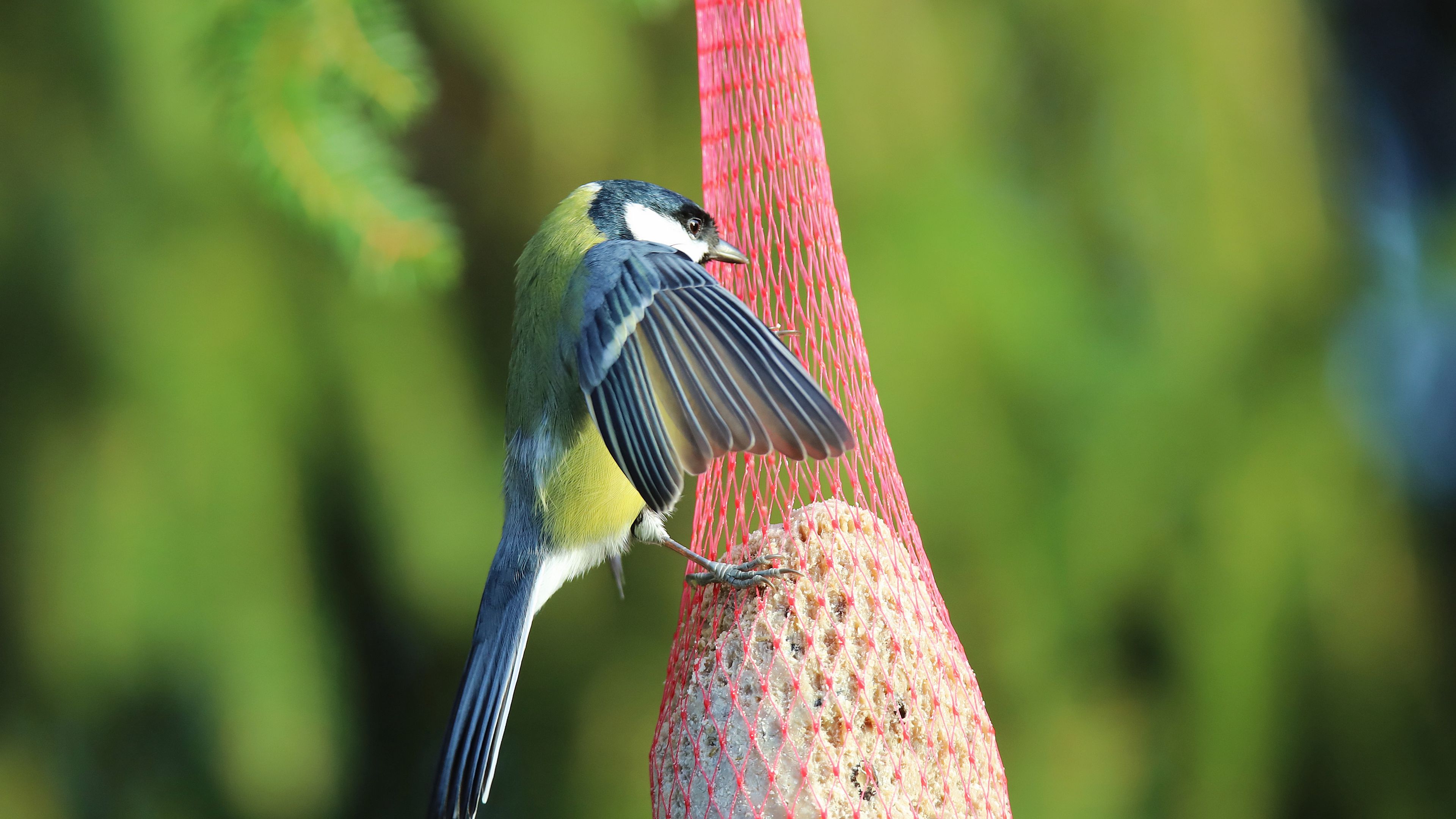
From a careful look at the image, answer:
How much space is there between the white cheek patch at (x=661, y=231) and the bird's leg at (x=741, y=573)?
480mm

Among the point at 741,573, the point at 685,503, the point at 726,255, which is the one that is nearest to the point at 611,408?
the point at 741,573

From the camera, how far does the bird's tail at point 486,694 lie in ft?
4.72

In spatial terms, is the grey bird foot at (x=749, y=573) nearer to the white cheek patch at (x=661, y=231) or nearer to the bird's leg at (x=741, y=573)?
the bird's leg at (x=741, y=573)

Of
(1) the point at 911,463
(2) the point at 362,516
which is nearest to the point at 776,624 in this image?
(1) the point at 911,463

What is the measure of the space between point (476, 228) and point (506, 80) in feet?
1.17

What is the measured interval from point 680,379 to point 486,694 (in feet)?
1.67

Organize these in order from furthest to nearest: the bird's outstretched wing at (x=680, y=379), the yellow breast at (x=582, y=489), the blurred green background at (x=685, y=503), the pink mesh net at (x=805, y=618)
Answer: the blurred green background at (x=685, y=503)
the yellow breast at (x=582, y=489)
the pink mesh net at (x=805, y=618)
the bird's outstretched wing at (x=680, y=379)

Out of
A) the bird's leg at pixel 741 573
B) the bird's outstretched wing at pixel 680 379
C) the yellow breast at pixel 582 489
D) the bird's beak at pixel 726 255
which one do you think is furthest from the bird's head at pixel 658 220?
the bird's leg at pixel 741 573

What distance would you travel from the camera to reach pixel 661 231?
177 centimetres

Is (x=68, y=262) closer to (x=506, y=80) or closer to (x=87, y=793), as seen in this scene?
(x=506, y=80)

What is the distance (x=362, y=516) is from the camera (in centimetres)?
209

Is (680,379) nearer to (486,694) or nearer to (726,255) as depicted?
(726,255)

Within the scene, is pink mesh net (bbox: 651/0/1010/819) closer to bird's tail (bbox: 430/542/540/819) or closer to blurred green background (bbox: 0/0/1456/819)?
bird's tail (bbox: 430/542/540/819)

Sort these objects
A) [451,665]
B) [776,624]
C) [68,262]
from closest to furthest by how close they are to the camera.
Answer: [776,624] < [68,262] < [451,665]
